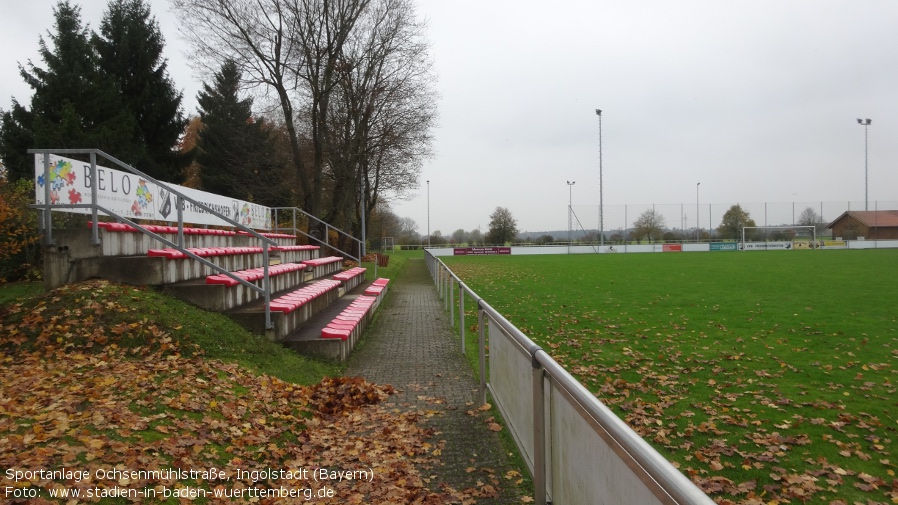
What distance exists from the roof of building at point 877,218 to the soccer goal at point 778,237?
621cm

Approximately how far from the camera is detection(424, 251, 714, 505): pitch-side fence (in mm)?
1666

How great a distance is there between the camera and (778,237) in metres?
61.4

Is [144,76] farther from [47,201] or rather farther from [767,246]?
[767,246]

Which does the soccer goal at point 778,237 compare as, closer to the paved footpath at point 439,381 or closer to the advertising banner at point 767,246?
the advertising banner at point 767,246

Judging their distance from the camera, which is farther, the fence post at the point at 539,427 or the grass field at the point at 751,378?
the grass field at the point at 751,378

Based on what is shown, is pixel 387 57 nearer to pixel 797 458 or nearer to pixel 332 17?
pixel 332 17

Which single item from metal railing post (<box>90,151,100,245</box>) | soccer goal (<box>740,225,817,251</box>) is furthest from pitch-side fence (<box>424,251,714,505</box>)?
soccer goal (<box>740,225,817,251</box>)

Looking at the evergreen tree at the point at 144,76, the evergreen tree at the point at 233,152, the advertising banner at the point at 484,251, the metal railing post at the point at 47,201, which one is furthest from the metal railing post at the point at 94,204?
the advertising banner at the point at 484,251

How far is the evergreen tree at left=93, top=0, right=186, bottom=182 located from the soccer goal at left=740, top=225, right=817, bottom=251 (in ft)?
168

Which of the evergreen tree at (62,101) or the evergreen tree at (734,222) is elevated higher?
the evergreen tree at (62,101)

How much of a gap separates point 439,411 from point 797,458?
3.03 meters

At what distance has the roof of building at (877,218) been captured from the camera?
6147 centimetres

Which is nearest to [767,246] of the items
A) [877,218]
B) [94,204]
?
[877,218]

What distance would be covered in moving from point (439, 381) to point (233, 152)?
3286 cm
